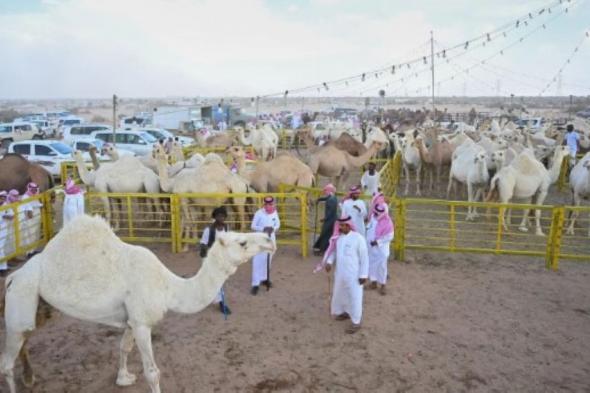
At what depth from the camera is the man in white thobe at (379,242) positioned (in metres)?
7.38

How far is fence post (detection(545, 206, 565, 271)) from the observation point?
335 inches

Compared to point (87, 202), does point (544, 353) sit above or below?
below

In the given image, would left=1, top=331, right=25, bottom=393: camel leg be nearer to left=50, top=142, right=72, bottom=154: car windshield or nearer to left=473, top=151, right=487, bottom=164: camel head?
left=473, top=151, right=487, bottom=164: camel head

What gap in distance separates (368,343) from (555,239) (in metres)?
4.38

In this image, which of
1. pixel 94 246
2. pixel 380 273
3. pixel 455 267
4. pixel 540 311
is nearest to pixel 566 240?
pixel 455 267

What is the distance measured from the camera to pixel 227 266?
4496 mm

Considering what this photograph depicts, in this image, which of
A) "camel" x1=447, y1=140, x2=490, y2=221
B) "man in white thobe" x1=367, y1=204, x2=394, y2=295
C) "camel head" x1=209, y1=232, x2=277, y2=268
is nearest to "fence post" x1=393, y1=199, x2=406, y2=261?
"man in white thobe" x1=367, y1=204, x2=394, y2=295

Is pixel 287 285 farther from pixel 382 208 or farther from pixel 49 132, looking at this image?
pixel 49 132

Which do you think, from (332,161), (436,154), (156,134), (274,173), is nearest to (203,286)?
(274,173)

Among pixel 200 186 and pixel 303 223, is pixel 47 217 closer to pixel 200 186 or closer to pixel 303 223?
pixel 200 186

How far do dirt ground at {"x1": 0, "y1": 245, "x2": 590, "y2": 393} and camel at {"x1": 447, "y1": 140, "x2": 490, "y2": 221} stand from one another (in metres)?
4.40

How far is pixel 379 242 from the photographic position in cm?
741

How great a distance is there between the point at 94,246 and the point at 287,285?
3.89 meters

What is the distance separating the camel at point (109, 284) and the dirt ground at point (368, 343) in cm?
102
